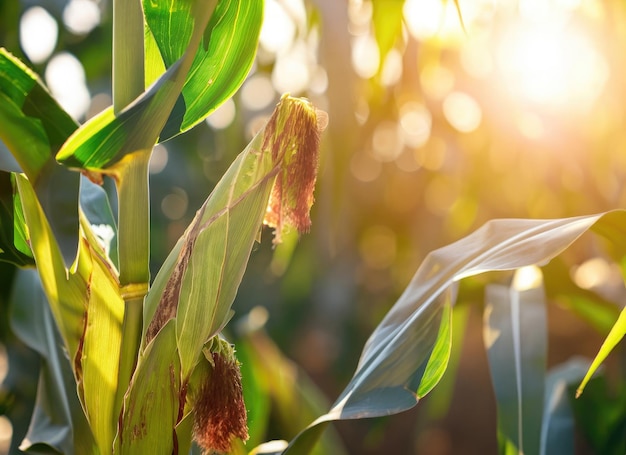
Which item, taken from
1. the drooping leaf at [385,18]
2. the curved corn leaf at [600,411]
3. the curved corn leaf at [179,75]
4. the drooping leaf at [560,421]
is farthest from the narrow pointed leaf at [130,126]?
the curved corn leaf at [600,411]

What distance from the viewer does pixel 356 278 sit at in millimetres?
1355

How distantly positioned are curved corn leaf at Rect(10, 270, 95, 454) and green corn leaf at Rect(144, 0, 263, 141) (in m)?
0.21

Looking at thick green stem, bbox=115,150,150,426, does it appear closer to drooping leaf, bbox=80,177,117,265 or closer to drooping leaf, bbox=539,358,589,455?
drooping leaf, bbox=80,177,117,265

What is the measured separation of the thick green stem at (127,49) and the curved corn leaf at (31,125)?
57mm

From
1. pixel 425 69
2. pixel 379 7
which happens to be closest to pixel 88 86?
pixel 425 69

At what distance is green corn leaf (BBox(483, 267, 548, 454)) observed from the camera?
1.59ft

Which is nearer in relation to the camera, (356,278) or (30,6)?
(30,6)

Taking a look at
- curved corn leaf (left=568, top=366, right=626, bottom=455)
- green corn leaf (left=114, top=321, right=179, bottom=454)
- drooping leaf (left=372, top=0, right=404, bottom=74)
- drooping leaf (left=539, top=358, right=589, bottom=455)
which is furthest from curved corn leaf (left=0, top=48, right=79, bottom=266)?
curved corn leaf (left=568, top=366, right=626, bottom=455)

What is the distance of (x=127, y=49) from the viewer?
0.99 ft

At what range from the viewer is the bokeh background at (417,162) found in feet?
2.87

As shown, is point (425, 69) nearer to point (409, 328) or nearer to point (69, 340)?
point (409, 328)

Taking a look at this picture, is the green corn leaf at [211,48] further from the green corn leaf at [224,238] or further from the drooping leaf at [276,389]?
the drooping leaf at [276,389]

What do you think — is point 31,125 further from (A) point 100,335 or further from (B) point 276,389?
(B) point 276,389

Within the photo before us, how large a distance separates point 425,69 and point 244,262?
2.77 feet
